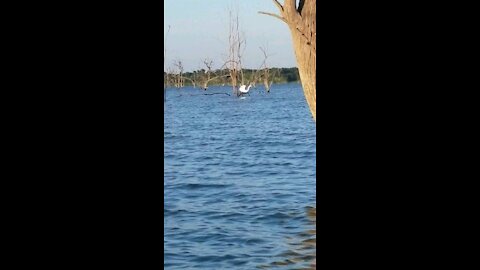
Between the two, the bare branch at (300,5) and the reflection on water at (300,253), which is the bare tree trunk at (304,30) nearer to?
the bare branch at (300,5)

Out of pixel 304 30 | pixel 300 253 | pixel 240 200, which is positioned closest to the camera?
pixel 300 253

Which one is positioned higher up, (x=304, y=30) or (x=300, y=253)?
(x=304, y=30)

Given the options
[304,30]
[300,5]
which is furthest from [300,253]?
[300,5]

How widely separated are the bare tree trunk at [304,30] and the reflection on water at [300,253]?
1.27m

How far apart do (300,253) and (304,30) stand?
2.17 meters

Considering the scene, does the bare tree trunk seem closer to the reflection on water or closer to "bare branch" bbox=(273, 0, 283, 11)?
"bare branch" bbox=(273, 0, 283, 11)

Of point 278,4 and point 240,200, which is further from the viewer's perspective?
point 240,200

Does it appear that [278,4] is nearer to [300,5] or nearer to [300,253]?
[300,5]

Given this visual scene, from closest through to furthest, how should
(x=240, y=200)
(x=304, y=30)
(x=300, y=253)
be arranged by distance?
(x=300, y=253) < (x=304, y=30) < (x=240, y=200)

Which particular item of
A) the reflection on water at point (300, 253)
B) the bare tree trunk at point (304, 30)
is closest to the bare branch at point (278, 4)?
the bare tree trunk at point (304, 30)

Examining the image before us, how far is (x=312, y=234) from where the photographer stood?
24.8 ft

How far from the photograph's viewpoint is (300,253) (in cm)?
668
